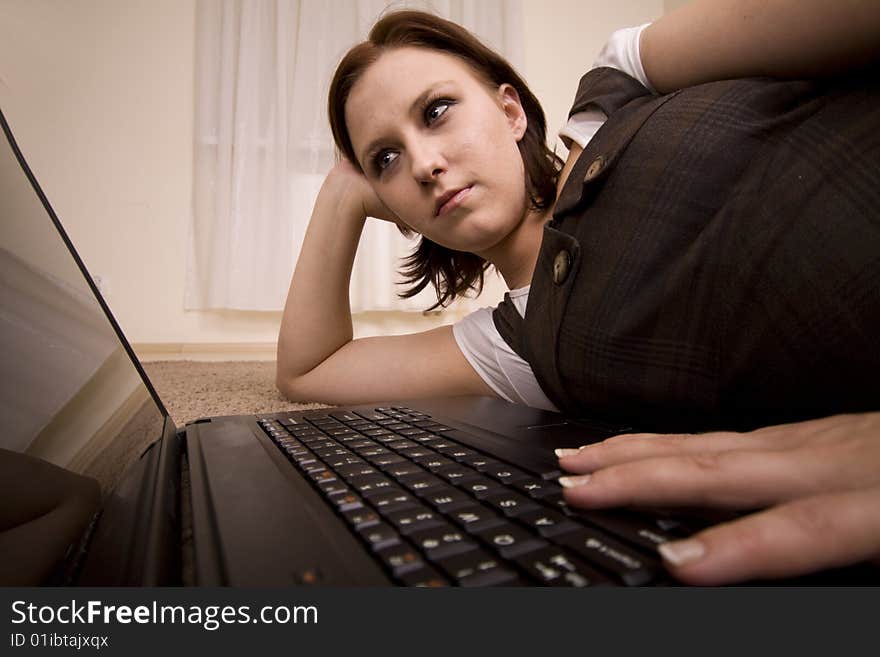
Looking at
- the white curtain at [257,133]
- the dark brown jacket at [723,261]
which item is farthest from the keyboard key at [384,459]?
the white curtain at [257,133]

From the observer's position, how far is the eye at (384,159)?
33.7 inches

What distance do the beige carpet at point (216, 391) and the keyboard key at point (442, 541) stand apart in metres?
0.65

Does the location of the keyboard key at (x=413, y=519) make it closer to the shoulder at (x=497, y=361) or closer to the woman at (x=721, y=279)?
the woman at (x=721, y=279)

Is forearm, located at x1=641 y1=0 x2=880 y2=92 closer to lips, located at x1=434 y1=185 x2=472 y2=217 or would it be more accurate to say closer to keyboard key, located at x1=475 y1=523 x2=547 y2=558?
lips, located at x1=434 y1=185 x2=472 y2=217

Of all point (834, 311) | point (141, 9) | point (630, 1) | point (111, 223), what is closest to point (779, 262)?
point (834, 311)

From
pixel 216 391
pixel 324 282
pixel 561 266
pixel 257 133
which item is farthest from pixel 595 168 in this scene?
pixel 257 133

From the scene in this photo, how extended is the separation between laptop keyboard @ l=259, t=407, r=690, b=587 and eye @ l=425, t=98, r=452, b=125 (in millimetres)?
586

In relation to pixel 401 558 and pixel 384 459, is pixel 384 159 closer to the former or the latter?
pixel 384 459

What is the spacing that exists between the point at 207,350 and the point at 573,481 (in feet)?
6.82

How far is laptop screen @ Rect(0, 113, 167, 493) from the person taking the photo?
0.30 m

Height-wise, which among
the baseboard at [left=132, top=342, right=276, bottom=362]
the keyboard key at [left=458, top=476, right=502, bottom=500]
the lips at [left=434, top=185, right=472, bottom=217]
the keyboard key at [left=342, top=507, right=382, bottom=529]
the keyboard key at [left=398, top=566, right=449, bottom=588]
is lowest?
the baseboard at [left=132, top=342, right=276, bottom=362]

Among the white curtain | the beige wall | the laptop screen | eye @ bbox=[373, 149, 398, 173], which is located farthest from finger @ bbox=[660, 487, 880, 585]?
the beige wall

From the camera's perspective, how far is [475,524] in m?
0.21

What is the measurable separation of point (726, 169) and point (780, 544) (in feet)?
1.10
